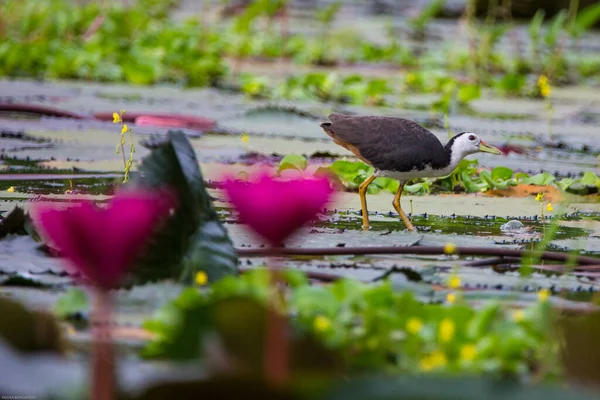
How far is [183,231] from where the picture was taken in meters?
2.12

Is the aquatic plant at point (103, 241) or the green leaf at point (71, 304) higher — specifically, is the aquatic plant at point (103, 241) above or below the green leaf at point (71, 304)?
above

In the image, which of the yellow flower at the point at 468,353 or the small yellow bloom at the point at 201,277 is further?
the small yellow bloom at the point at 201,277

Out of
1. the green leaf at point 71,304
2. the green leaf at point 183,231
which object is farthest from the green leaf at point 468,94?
the green leaf at point 71,304

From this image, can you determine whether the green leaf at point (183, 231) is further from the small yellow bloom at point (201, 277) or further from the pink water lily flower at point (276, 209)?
the pink water lily flower at point (276, 209)

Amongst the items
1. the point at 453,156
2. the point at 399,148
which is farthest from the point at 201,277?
the point at 453,156

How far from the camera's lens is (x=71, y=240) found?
1.10m

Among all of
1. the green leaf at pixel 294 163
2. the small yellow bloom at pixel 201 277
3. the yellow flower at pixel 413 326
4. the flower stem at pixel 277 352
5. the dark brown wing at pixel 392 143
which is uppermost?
the flower stem at pixel 277 352

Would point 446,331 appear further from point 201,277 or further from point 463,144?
point 463,144

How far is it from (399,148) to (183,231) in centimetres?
136

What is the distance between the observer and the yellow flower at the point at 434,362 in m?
1.55

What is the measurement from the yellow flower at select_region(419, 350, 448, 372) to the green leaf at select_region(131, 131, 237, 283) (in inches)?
22.5

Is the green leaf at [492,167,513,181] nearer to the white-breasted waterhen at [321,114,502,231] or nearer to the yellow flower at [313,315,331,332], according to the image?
the white-breasted waterhen at [321,114,502,231]

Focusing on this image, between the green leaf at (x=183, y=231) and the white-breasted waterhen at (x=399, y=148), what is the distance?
1131 mm

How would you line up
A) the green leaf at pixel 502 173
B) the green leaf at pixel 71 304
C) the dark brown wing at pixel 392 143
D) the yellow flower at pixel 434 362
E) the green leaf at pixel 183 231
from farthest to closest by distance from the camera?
the green leaf at pixel 502 173 → the dark brown wing at pixel 392 143 → the green leaf at pixel 183 231 → the green leaf at pixel 71 304 → the yellow flower at pixel 434 362
